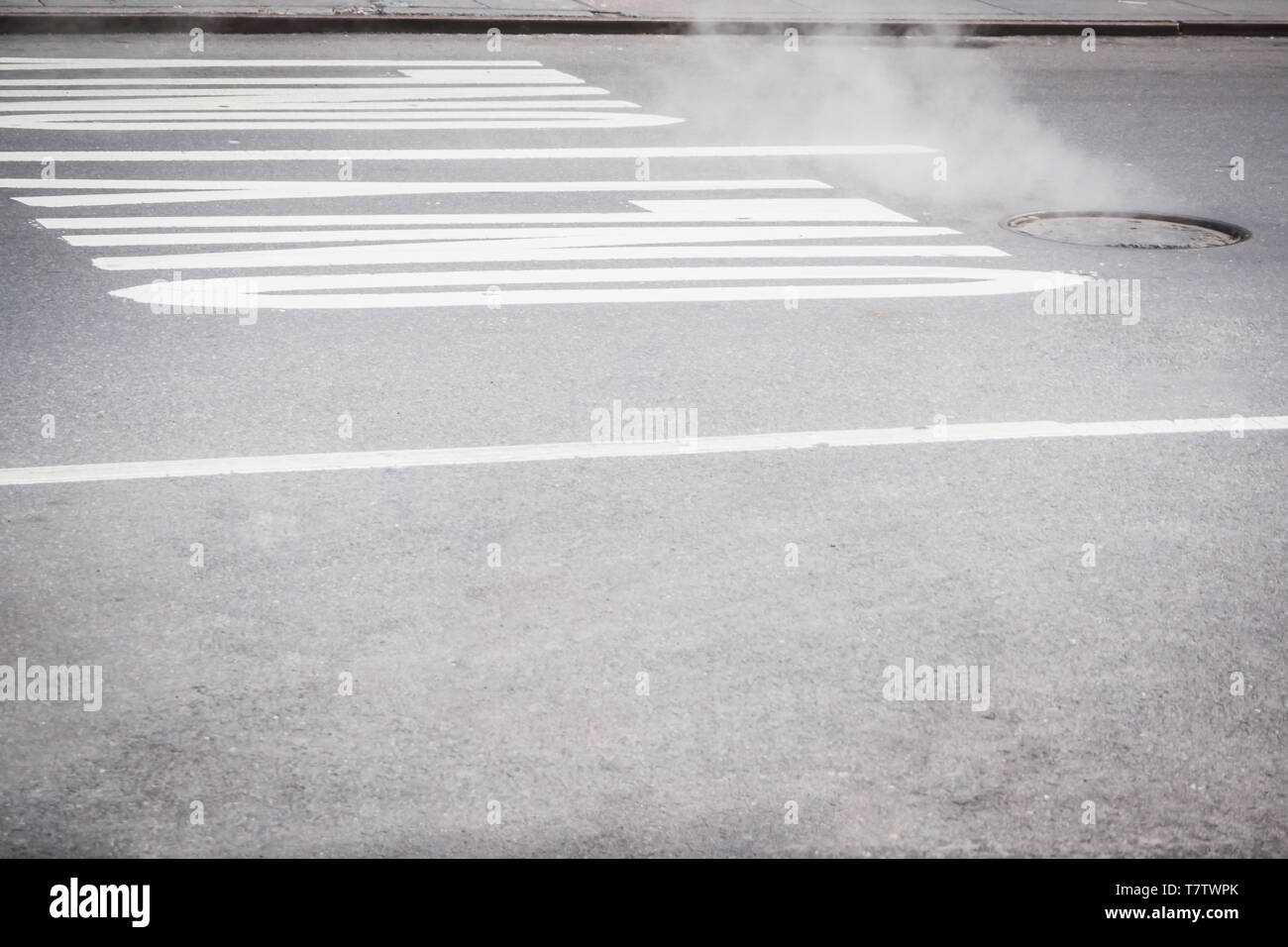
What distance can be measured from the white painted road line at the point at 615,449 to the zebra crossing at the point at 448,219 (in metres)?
1.86

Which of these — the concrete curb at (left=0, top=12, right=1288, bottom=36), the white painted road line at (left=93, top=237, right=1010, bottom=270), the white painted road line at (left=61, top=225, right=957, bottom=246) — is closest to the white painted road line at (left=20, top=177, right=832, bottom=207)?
the white painted road line at (left=61, top=225, right=957, bottom=246)

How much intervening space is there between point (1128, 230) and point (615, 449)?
4761mm

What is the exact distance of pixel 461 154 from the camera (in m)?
10.8

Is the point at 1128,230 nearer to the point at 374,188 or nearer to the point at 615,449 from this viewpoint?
the point at 615,449

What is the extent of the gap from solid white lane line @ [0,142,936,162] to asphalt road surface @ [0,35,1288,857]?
0.07 metres

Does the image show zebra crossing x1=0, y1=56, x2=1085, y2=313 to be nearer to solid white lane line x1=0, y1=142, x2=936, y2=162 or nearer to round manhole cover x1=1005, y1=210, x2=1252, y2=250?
solid white lane line x1=0, y1=142, x2=936, y2=162

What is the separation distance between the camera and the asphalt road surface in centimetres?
389

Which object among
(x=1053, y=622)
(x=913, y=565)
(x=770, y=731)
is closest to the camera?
(x=770, y=731)

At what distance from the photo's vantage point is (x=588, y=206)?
31.2 feet
